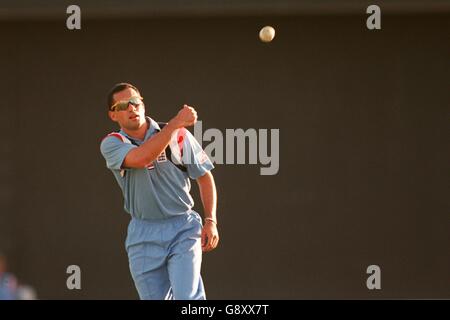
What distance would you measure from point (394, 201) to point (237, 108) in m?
1.44

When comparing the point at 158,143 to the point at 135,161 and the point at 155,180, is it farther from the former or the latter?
the point at 155,180

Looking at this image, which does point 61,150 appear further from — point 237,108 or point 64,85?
point 237,108

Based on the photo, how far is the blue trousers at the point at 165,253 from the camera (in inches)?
218

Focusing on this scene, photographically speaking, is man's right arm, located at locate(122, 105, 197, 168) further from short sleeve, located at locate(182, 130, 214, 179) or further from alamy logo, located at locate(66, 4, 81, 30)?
alamy logo, located at locate(66, 4, 81, 30)

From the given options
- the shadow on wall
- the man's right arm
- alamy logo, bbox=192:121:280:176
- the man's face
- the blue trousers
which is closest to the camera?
the man's right arm

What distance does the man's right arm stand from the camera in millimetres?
5367

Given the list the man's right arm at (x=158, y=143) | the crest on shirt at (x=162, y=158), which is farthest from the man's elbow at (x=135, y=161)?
the crest on shirt at (x=162, y=158)

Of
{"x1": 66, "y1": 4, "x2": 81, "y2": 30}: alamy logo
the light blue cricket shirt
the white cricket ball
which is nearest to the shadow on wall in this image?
{"x1": 66, "y1": 4, "x2": 81, "y2": 30}: alamy logo

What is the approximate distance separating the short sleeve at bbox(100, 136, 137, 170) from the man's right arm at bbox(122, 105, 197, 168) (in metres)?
0.06

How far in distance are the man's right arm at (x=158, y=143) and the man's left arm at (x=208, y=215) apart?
422mm

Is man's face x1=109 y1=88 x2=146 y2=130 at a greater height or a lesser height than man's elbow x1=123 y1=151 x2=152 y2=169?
greater

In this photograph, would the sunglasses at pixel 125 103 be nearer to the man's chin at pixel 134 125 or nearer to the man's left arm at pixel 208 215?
the man's chin at pixel 134 125

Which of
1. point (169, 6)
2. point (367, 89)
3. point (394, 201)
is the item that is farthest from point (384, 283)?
point (169, 6)

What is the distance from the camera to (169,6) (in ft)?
26.2
